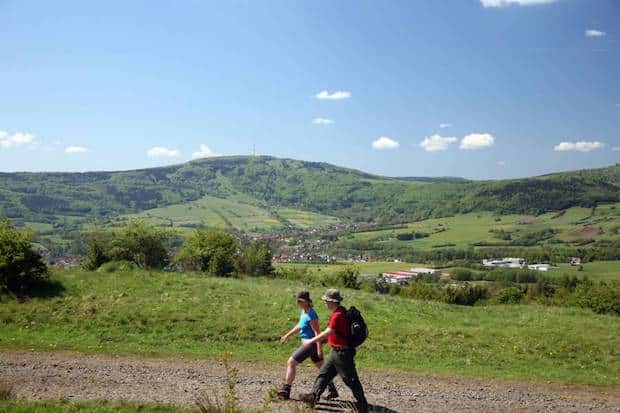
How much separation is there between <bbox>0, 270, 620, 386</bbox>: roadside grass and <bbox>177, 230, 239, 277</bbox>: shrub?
17003mm

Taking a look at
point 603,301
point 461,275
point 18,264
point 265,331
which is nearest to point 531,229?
point 461,275

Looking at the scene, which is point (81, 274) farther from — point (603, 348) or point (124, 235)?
point (603, 348)

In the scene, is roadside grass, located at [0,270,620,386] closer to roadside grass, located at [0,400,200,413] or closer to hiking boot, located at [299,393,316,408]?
hiking boot, located at [299,393,316,408]

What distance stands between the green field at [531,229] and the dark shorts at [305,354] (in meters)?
154

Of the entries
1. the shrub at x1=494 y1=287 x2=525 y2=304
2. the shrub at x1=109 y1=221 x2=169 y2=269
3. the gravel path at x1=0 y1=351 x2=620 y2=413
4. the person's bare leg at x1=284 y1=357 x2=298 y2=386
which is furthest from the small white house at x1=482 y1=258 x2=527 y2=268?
the person's bare leg at x1=284 y1=357 x2=298 y2=386

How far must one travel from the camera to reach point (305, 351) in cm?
1008

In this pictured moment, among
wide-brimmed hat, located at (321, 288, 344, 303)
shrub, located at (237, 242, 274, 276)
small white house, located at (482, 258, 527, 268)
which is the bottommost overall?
small white house, located at (482, 258, 527, 268)

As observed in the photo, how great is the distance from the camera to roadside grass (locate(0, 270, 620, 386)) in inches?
580

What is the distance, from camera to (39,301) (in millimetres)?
19094

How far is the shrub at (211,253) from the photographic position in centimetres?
4050

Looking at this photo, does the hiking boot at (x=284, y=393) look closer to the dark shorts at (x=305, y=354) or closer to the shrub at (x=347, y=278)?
the dark shorts at (x=305, y=354)

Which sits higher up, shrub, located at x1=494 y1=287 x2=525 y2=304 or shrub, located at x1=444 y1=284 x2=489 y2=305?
shrub, located at x1=494 y1=287 x2=525 y2=304

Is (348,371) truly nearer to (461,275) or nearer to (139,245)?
(139,245)

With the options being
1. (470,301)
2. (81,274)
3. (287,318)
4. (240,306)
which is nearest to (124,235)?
(81,274)
